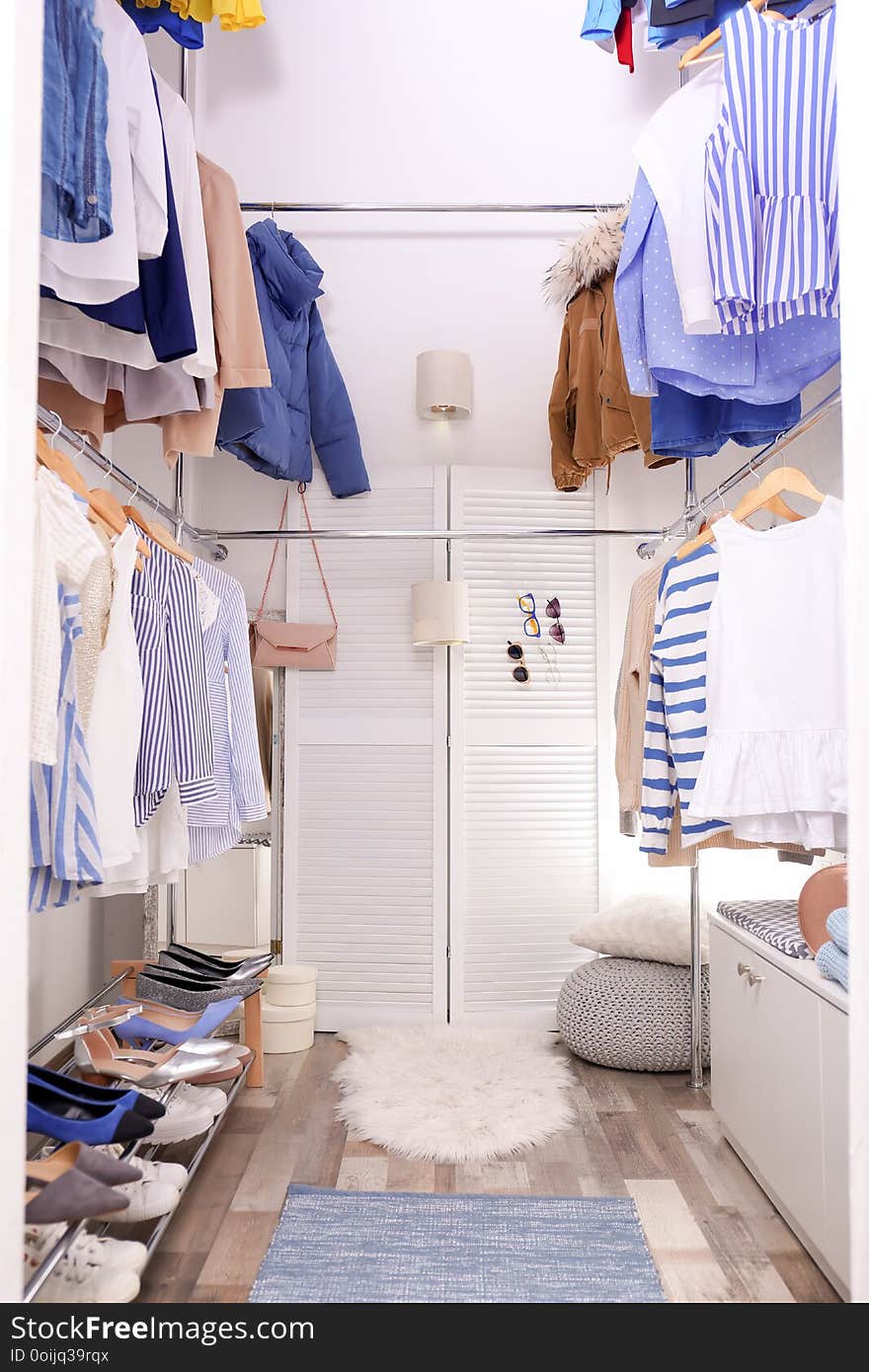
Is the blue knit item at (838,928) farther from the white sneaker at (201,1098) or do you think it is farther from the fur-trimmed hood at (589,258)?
the fur-trimmed hood at (589,258)

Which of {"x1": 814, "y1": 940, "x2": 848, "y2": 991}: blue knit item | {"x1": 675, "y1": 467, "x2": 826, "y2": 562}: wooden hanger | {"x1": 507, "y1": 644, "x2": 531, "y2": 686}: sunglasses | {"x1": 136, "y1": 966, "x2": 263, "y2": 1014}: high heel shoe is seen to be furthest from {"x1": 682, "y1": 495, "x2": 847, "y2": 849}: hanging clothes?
{"x1": 507, "y1": 644, "x2": 531, "y2": 686}: sunglasses

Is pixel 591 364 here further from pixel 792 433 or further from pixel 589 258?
pixel 792 433

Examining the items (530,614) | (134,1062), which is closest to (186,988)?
(134,1062)

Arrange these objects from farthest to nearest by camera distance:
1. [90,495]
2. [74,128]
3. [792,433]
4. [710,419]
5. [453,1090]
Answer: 1. [453,1090]
2. [710,419]
3. [90,495]
4. [792,433]
5. [74,128]

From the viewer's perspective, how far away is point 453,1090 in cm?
315

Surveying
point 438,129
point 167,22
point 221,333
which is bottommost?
point 221,333

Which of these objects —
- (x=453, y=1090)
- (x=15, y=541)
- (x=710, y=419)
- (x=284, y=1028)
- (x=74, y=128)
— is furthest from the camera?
(x=284, y=1028)

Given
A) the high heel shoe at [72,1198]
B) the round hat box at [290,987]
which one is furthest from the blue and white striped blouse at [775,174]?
the round hat box at [290,987]

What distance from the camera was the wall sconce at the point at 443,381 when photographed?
12.4ft

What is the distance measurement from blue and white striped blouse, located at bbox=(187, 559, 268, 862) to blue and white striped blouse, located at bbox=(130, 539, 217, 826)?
15 cm

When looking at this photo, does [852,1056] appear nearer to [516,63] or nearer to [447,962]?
[447,962]

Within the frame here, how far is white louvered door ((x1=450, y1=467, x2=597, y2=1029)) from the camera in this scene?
12.8ft

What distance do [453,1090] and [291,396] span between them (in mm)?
2346

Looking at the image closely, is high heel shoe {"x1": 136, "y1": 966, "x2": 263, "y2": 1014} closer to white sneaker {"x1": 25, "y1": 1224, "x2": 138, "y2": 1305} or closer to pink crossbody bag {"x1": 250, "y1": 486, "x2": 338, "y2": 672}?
white sneaker {"x1": 25, "y1": 1224, "x2": 138, "y2": 1305}
